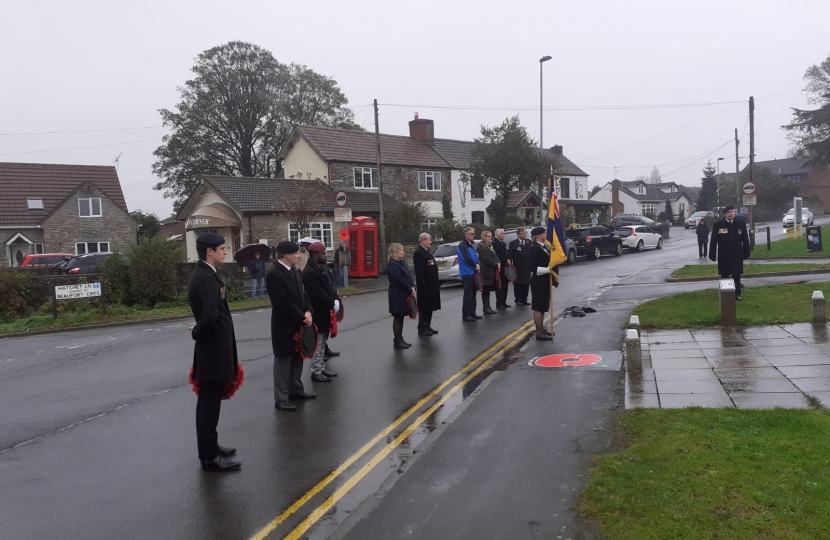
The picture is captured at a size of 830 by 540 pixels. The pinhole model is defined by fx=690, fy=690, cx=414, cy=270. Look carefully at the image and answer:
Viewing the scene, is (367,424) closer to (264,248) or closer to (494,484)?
(494,484)

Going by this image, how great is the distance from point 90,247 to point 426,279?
39.9 metres

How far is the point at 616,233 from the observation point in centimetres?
3703

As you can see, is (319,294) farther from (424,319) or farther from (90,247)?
(90,247)

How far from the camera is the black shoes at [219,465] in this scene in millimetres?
5945

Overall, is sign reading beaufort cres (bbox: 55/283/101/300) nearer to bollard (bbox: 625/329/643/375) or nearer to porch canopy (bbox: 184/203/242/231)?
bollard (bbox: 625/329/643/375)

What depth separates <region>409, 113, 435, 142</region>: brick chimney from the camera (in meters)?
48.8

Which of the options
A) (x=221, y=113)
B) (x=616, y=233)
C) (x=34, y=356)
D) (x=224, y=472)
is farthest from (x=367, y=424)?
(x=221, y=113)

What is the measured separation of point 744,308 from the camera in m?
13.0

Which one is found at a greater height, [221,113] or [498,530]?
[221,113]

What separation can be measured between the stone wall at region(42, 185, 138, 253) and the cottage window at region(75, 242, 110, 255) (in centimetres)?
21

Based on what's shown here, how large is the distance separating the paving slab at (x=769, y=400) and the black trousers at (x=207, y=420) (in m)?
5.05

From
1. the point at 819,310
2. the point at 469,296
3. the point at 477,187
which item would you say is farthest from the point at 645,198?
the point at 819,310

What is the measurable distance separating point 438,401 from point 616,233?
31.0 m

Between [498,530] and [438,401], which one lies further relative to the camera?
[438,401]
